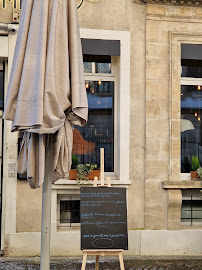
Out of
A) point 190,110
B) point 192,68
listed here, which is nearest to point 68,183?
point 190,110

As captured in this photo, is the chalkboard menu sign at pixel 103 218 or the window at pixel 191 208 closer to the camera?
the chalkboard menu sign at pixel 103 218

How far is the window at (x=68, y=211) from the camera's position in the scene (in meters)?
6.78

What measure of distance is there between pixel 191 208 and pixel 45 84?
4.45 m

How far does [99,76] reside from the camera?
23.0ft

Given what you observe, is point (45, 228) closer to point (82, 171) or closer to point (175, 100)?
point (82, 171)

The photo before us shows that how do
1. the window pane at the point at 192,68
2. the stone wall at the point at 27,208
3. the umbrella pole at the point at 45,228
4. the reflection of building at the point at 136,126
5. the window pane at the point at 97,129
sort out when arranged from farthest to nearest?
the window pane at the point at 192,68
the window pane at the point at 97,129
the reflection of building at the point at 136,126
the stone wall at the point at 27,208
the umbrella pole at the point at 45,228

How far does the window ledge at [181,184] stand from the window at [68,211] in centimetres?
155

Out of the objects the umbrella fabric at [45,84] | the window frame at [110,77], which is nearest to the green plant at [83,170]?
the window frame at [110,77]

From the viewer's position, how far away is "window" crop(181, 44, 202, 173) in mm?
7086

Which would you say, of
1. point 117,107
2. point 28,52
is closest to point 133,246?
point 117,107

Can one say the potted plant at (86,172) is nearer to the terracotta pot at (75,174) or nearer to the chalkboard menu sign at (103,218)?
the terracotta pot at (75,174)

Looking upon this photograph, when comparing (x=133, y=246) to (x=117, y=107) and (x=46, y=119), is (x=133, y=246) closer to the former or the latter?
(x=117, y=107)

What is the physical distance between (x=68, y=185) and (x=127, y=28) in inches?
114

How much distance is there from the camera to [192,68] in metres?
7.20
